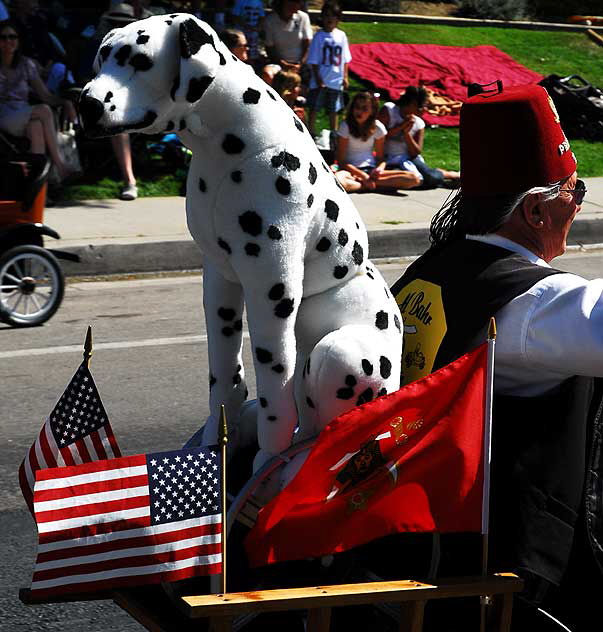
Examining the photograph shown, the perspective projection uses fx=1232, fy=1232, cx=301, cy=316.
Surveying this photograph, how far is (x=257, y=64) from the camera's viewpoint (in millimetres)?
13789

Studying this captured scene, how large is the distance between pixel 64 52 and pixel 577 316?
431 inches

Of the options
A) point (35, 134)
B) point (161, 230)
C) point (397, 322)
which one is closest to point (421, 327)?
point (397, 322)

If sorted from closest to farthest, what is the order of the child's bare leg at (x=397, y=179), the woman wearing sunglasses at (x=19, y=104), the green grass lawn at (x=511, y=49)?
the woman wearing sunglasses at (x=19, y=104) < the child's bare leg at (x=397, y=179) < the green grass lawn at (x=511, y=49)

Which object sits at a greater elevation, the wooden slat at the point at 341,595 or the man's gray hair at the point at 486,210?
the man's gray hair at the point at 486,210

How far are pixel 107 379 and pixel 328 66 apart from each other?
8056 millimetres

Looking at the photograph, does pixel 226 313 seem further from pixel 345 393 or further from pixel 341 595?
pixel 341 595

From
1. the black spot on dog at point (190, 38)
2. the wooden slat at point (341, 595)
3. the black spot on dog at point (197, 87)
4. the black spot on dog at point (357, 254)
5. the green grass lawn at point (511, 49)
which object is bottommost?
the green grass lawn at point (511, 49)

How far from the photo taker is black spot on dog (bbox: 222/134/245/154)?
2.65 m

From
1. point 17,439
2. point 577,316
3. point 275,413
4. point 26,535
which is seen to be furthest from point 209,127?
point 17,439

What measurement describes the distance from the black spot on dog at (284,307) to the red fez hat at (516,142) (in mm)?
580

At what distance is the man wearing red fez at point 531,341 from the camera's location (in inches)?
106

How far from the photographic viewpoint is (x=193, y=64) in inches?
101

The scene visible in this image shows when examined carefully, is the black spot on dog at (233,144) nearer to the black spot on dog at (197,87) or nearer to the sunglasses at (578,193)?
the black spot on dog at (197,87)

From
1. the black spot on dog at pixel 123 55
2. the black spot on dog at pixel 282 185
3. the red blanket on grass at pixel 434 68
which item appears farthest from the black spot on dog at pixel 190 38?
the red blanket on grass at pixel 434 68
